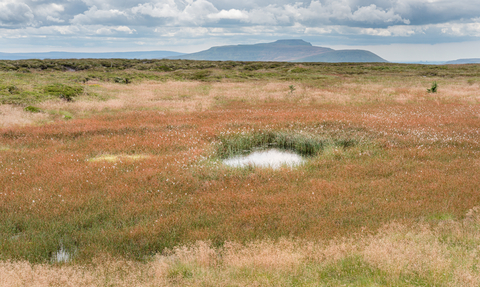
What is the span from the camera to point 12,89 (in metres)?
26.3

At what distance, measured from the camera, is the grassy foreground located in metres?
5.04

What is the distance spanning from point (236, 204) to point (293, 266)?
340 centimetres

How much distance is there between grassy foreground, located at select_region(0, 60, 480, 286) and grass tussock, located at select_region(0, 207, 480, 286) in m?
0.03

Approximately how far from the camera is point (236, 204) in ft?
27.2

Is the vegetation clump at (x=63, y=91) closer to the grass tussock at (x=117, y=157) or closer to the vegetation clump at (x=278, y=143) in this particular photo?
the grass tussock at (x=117, y=157)

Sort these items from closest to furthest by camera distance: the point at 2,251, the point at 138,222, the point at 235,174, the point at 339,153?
1. the point at 2,251
2. the point at 138,222
3. the point at 235,174
4. the point at 339,153

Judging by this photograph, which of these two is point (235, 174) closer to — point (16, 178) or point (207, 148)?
point (207, 148)

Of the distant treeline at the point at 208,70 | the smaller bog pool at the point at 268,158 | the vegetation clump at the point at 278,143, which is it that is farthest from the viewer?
the distant treeline at the point at 208,70

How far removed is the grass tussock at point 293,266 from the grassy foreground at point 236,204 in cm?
3

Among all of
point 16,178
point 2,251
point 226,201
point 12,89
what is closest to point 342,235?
point 226,201

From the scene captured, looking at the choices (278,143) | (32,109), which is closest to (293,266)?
(278,143)

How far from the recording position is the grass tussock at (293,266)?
182 inches

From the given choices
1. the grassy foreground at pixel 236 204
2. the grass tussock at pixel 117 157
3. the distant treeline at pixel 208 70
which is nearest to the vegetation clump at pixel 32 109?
the grassy foreground at pixel 236 204

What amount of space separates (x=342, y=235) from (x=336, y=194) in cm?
244
